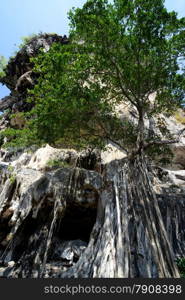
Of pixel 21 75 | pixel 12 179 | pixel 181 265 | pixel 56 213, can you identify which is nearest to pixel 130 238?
pixel 181 265

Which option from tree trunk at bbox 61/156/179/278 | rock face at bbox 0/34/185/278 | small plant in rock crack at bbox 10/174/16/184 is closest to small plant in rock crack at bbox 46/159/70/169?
rock face at bbox 0/34/185/278

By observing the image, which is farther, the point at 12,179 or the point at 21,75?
the point at 21,75

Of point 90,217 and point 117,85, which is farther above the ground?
point 117,85

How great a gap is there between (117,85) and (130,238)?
3.80 meters

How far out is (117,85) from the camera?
A: 18.6 ft

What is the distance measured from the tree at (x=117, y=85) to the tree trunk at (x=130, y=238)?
17 millimetres

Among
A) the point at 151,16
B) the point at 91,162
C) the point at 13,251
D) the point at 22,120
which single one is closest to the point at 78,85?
the point at 151,16

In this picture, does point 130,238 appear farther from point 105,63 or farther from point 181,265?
point 105,63

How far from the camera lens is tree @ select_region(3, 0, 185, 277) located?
365 cm

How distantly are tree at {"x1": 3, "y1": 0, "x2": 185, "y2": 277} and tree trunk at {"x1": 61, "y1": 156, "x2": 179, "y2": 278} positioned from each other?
0.06 feet

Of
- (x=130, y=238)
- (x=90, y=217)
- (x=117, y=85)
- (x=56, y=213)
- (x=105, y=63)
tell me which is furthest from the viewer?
(x=90, y=217)

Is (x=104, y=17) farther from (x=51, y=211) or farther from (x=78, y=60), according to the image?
(x=51, y=211)

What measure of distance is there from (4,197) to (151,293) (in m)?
5.17

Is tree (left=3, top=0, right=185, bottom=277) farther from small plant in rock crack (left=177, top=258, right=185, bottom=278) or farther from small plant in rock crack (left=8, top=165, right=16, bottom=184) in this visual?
small plant in rock crack (left=8, top=165, right=16, bottom=184)
